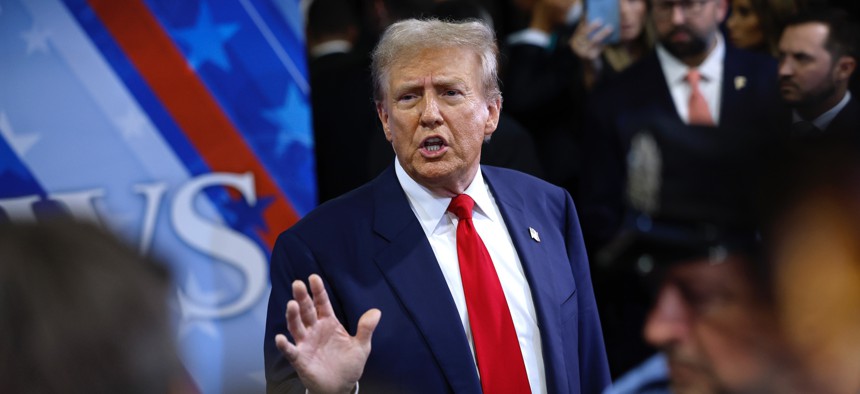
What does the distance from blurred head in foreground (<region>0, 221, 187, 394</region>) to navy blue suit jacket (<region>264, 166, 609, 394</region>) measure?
1512 millimetres

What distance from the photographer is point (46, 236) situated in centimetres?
130

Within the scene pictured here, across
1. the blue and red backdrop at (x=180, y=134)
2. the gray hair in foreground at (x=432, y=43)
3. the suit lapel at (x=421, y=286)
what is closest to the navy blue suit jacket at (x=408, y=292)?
the suit lapel at (x=421, y=286)

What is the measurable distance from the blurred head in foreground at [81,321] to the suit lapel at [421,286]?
5.38 ft

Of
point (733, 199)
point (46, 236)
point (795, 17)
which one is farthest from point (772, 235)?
point (795, 17)

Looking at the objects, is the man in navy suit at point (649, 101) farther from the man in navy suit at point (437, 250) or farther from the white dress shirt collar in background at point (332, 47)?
the white dress shirt collar in background at point (332, 47)

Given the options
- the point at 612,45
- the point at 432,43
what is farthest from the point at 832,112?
the point at 432,43

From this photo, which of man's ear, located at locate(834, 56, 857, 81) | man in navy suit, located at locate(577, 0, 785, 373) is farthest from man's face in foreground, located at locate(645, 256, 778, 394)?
man's ear, located at locate(834, 56, 857, 81)

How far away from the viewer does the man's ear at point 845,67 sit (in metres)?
4.02

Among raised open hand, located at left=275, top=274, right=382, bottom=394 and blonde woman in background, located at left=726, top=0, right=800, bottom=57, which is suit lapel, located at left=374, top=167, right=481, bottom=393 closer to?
raised open hand, located at left=275, top=274, right=382, bottom=394

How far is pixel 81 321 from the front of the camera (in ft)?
4.00

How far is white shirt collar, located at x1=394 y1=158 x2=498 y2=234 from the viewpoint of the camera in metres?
3.10

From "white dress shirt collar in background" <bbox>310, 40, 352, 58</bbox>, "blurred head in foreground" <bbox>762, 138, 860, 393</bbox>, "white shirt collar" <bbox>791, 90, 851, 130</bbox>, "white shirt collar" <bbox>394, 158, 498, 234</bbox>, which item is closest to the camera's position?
"blurred head in foreground" <bbox>762, 138, 860, 393</bbox>

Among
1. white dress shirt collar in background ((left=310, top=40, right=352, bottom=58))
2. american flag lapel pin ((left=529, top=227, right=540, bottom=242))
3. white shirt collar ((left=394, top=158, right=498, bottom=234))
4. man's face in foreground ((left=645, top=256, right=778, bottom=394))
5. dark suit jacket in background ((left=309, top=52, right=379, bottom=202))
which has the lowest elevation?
american flag lapel pin ((left=529, top=227, right=540, bottom=242))

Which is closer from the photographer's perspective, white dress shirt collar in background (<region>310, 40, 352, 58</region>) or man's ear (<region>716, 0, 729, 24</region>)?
man's ear (<region>716, 0, 729, 24</region>)
